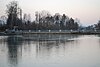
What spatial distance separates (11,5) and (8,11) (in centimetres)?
256

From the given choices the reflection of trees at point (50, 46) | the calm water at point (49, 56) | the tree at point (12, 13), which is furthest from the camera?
the tree at point (12, 13)

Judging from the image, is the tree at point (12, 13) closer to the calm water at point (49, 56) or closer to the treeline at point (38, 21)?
the treeline at point (38, 21)

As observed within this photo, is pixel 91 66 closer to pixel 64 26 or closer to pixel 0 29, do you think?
pixel 0 29

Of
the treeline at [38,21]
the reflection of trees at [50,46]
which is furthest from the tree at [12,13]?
the reflection of trees at [50,46]

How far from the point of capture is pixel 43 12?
116375 mm

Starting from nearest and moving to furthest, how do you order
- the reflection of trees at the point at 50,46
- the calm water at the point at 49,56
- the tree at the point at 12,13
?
the calm water at the point at 49,56 < the reflection of trees at the point at 50,46 < the tree at the point at 12,13

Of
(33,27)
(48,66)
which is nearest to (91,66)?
(48,66)

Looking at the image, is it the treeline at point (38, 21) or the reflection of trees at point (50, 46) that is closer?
the reflection of trees at point (50, 46)

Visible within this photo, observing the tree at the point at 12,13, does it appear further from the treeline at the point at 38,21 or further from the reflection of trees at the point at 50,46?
the reflection of trees at the point at 50,46

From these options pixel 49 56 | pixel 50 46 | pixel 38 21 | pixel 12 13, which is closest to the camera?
pixel 49 56

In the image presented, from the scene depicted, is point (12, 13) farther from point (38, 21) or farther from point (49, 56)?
point (49, 56)

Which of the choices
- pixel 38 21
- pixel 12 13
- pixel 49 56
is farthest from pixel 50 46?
pixel 38 21

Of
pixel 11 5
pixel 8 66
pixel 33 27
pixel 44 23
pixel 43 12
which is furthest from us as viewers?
pixel 43 12

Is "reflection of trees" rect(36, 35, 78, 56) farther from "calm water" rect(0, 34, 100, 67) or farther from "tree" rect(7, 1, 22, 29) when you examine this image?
"tree" rect(7, 1, 22, 29)
